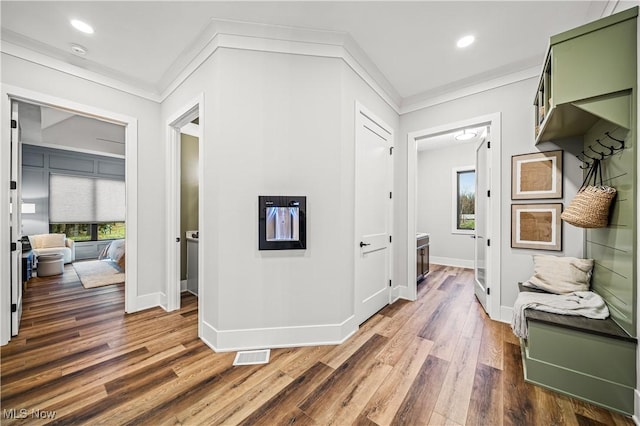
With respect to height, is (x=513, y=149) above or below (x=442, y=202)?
above

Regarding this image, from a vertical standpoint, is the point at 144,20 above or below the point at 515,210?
above

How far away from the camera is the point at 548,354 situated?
69.6 inches

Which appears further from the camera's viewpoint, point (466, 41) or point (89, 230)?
point (89, 230)

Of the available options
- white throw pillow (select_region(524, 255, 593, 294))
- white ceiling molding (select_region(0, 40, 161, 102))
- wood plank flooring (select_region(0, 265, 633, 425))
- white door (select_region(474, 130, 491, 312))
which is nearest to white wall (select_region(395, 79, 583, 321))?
white door (select_region(474, 130, 491, 312))

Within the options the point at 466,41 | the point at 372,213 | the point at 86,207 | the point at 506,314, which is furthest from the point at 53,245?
the point at 506,314

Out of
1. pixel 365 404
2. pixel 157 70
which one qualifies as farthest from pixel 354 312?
pixel 157 70

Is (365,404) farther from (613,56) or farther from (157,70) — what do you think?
(157,70)

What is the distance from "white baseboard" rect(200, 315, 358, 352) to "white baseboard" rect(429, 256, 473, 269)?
4351 millimetres

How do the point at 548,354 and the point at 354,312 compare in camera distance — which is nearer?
the point at 548,354

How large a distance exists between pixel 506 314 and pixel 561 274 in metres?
0.82

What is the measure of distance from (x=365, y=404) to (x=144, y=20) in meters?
3.42

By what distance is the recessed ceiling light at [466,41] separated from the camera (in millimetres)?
2342

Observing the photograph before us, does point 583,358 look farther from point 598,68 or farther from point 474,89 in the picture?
point 474,89

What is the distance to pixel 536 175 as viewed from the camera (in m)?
2.63
